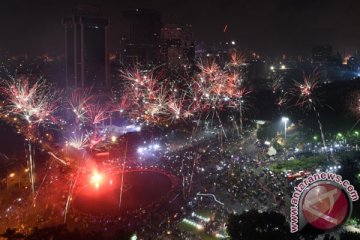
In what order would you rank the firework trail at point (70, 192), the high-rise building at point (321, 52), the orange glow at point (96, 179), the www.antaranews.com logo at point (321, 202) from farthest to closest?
1. the high-rise building at point (321, 52)
2. the orange glow at point (96, 179)
3. the firework trail at point (70, 192)
4. the www.antaranews.com logo at point (321, 202)

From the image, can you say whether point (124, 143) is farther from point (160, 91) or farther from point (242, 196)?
point (160, 91)

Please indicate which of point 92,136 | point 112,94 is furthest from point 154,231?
point 112,94

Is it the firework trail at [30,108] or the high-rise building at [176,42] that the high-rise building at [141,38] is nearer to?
the high-rise building at [176,42]

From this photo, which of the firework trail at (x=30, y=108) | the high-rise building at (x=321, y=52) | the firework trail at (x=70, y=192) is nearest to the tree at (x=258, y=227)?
the firework trail at (x=70, y=192)

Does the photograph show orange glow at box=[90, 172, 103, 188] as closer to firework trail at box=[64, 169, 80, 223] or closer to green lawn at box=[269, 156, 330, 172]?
firework trail at box=[64, 169, 80, 223]

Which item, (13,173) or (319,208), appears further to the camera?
(13,173)

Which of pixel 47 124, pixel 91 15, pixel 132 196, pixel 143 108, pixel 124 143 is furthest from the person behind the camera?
pixel 91 15

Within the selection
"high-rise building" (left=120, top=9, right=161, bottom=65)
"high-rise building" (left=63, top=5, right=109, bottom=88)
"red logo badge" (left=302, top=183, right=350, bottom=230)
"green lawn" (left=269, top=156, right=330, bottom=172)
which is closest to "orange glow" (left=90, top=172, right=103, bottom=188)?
"green lawn" (left=269, top=156, right=330, bottom=172)
